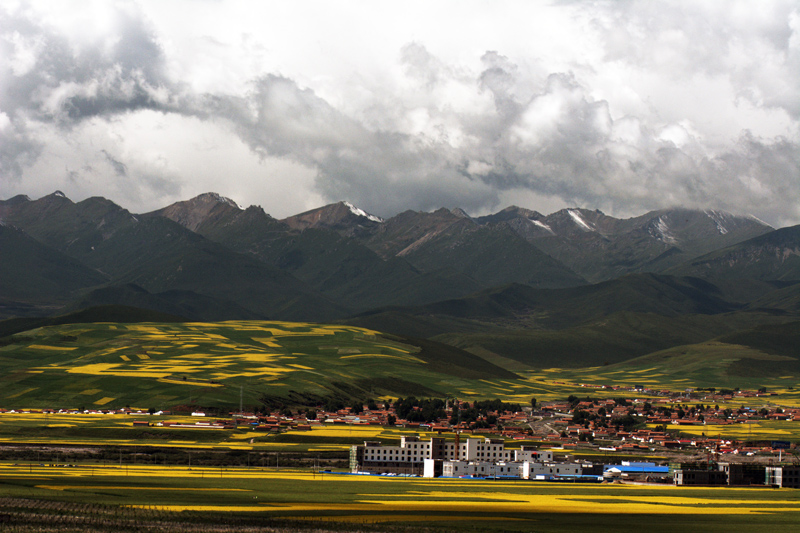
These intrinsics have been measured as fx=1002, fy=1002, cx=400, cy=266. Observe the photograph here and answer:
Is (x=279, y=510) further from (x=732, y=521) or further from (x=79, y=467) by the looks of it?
(x=79, y=467)

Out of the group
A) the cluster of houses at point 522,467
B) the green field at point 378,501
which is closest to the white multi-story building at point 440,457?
the cluster of houses at point 522,467

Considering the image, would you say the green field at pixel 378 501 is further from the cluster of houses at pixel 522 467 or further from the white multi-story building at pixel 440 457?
the white multi-story building at pixel 440 457

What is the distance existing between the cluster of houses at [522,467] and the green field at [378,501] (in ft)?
38.2

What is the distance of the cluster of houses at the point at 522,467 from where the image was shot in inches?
5418

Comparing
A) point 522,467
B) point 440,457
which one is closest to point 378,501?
point 522,467

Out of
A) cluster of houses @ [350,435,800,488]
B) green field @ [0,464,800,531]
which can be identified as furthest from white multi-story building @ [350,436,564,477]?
green field @ [0,464,800,531]

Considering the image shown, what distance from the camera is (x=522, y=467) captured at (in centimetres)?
14200

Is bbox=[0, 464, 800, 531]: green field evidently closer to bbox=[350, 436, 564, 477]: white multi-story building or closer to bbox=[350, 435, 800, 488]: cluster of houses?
bbox=[350, 435, 800, 488]: cluster of houses

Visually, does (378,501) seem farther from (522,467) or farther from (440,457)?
(440,457)

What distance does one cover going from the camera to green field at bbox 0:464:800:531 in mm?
80688

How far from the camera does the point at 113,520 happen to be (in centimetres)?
7594

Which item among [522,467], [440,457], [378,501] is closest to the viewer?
[378,501]

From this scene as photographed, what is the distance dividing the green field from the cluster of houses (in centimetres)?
1163

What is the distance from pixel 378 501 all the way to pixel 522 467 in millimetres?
51279
